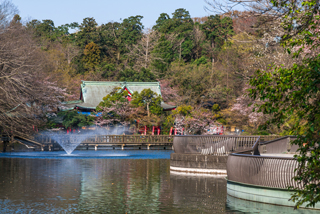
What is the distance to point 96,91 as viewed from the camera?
5969 cm

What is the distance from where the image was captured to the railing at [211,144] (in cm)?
2589

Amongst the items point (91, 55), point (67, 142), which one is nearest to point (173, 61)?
point (91, 55)

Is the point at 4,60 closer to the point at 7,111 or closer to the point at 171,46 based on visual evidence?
the point at 7,111

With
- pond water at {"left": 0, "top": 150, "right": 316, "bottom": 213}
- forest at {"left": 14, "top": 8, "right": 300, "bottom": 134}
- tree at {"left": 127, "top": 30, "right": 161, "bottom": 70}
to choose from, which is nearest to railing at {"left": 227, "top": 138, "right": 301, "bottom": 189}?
pond water at {"left": 0, "top": 150, "right": 316, "bottom": 213}

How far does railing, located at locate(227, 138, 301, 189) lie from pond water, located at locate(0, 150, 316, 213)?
0.90 metres

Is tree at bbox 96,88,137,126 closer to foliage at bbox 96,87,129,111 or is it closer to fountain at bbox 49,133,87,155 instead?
foliage at bbox 96,87,129,111

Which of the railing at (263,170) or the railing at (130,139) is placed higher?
the railing at (130,139)

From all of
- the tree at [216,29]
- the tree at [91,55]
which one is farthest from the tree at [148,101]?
the tree at [216,29]

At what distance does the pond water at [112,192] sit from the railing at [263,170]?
898 mm

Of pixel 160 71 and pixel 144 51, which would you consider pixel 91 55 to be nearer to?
pixel 144 51

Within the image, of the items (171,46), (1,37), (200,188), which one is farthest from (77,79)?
(200,188)

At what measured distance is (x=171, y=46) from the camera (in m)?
85.0

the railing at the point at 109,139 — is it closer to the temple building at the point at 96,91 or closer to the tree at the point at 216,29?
the temple building at the point at 96,91

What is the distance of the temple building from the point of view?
56575mm
